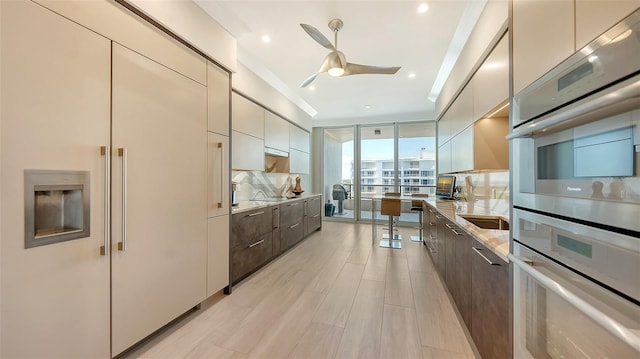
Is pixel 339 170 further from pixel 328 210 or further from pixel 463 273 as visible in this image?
pixel 463 273

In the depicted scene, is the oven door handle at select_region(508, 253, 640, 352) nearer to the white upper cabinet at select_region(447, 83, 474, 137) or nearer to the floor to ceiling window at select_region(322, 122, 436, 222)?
the white upper cabinet at select_region(447, 83, 474, 137)

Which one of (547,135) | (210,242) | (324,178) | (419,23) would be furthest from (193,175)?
(324,178)

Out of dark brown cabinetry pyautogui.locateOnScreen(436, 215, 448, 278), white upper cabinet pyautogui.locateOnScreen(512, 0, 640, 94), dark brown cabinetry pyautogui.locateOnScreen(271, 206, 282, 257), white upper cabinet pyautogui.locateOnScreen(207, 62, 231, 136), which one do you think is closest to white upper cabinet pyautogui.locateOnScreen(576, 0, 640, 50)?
white upper cabinet pyautogui.locateOnScreen(512, 0, 640, 94)

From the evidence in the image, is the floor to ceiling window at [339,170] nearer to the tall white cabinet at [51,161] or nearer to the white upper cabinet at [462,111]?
the white upper cabinet at [462,111]

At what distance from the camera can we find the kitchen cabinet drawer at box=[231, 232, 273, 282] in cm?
263

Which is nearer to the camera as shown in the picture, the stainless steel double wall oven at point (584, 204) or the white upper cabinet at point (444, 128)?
the stainless steel double wall oven at point (584, 204)

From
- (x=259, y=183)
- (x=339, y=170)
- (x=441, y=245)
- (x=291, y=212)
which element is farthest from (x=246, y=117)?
(x=339, y=170)

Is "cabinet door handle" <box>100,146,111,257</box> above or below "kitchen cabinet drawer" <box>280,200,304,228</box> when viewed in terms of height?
above

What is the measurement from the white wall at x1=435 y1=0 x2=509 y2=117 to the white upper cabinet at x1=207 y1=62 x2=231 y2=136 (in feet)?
7.97

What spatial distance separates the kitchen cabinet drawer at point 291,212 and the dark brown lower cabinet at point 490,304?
264cm

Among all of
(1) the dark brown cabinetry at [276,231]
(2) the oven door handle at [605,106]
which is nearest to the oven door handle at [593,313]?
(2) the oven door handle at [605,106]

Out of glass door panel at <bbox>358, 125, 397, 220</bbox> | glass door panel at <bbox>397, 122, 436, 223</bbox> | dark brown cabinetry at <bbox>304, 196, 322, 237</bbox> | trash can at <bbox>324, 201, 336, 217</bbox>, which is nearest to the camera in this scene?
dark brown cabinetry at <bbox>304, 196, 322, 237</bbox>

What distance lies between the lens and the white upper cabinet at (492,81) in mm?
1812

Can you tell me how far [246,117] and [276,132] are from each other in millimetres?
953
